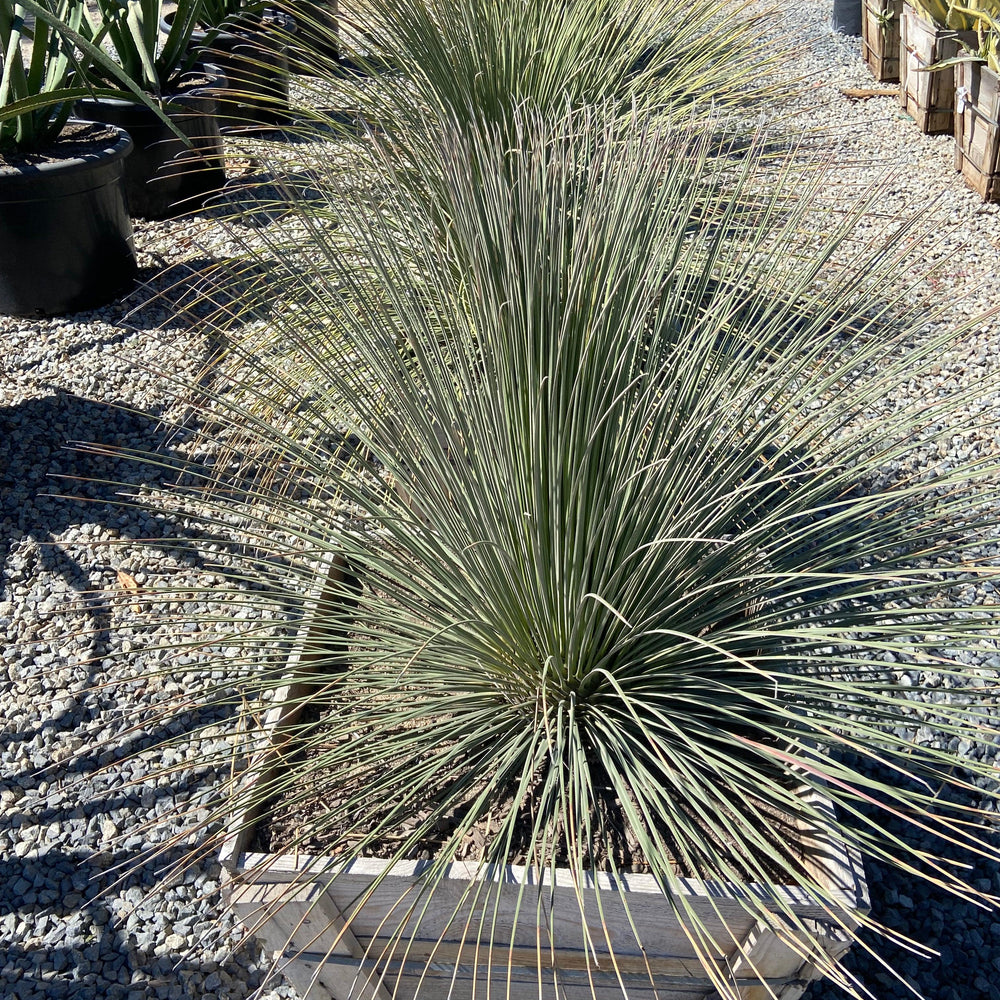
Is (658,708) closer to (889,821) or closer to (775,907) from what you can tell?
(775,907)

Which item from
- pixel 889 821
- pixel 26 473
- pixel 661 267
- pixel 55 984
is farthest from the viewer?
pixel 26 473

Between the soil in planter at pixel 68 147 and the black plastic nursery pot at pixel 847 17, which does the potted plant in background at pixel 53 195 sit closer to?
the soil in planter at pixel 68 147

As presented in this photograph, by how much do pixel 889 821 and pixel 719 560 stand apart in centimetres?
74

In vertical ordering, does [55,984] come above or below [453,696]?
below

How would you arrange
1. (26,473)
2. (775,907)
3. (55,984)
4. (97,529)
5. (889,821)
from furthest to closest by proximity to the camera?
(26,473) → (97,529) → (889,821) → (55,984) → (775,907)

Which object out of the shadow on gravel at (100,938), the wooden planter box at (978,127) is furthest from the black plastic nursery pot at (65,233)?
the wooden planter box at (978,127)

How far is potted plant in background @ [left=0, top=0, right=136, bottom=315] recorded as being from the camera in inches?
107

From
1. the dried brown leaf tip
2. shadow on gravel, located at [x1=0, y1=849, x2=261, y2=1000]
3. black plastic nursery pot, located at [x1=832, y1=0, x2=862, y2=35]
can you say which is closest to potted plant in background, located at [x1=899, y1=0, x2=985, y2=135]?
black plastic nursery pot, located at [x1=832, y1=0, x2=862, y2=35]

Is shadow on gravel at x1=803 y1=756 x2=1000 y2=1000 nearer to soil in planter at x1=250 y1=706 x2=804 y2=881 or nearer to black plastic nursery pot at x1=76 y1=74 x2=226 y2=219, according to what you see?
soil in planter at x1=250 y1=706 x2=804 y2=881

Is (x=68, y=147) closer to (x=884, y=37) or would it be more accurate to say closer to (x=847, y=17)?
(x=884, y=37)

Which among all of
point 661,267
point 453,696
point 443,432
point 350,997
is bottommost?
point 350,997

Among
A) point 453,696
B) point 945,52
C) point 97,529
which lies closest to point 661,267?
point 453,696

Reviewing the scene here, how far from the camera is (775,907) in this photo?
98 cm

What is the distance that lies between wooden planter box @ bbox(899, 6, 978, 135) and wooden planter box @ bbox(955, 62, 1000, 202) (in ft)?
0.75
